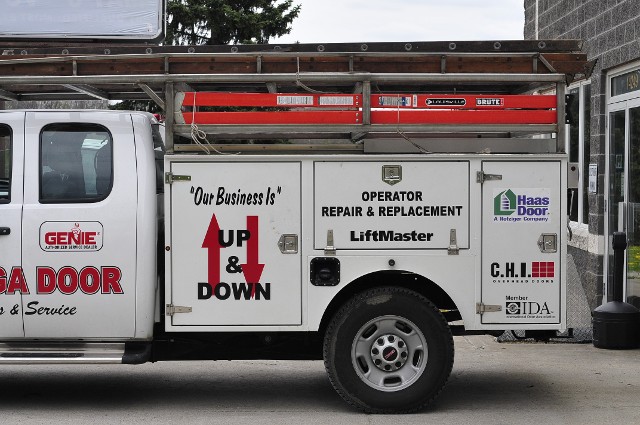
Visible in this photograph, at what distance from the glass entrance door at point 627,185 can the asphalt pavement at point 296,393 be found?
1094 mm

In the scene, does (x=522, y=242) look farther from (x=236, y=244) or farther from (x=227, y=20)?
(x=227, y=20)

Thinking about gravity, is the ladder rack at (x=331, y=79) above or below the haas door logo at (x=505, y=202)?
above

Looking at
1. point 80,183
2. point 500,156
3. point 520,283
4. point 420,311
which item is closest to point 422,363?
point 420,311

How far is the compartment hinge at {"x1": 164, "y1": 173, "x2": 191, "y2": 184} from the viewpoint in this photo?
7.59 meters

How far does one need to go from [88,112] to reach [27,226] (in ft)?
2.96

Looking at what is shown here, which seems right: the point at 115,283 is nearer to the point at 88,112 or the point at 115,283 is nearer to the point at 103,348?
the point at 103,348

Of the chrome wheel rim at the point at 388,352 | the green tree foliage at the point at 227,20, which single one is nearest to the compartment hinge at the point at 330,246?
the chrome wheel rim at the point at 388,352

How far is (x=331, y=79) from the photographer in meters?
7.72

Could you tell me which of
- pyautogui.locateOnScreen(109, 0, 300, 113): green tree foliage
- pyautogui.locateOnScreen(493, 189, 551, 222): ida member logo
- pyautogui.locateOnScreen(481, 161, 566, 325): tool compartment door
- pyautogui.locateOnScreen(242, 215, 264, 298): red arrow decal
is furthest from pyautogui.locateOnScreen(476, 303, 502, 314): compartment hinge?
pyautogui.locateOnScreen(109, 0, 300, 113): green tree foliage

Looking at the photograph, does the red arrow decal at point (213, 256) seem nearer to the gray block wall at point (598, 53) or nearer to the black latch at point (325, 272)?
the black latch at point (325, 272)

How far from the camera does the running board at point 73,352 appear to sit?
755 cm

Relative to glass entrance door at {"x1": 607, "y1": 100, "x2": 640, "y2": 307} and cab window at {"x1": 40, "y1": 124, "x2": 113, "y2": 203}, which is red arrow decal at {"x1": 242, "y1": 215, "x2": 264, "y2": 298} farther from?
glass entrance door at {"x1": 607, "y1": 100, "x2": 640, "y2": 307}

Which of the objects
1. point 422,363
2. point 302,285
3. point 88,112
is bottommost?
point 422,363

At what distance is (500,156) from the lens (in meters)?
7.64
